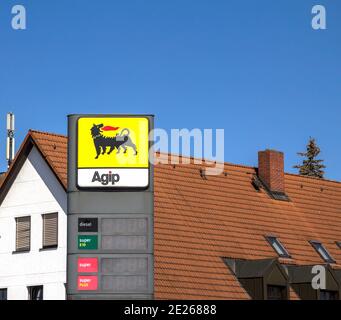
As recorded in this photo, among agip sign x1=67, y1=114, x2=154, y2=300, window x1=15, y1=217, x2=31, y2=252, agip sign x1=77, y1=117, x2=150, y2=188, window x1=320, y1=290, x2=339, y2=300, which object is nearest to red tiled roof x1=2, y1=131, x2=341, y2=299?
window x1=320, y1=290, x2=339, y2=300

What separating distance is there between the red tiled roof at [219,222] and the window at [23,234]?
10.6 ft

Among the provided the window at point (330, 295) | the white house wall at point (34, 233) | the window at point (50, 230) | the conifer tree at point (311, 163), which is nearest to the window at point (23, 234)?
the white house wall at point (34, 233)

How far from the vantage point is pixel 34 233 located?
4544cm

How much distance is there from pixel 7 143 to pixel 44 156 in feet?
27.5

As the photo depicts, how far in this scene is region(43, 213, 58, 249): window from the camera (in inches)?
1757

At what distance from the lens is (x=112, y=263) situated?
27.8 metres

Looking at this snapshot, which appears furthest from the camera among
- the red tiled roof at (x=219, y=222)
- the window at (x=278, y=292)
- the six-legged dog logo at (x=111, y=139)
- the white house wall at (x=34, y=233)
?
the window at (x=278, y=292)

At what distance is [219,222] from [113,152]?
2176cm

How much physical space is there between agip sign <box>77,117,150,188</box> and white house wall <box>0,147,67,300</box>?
1577cm

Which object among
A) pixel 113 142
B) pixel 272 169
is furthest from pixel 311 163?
pixel 113 142

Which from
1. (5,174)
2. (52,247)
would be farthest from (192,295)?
(5,174)

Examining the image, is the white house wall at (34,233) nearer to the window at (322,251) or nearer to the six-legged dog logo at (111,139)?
the window at (322,251)

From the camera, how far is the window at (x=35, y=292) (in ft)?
146

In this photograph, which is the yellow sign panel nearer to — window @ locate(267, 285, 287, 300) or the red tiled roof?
the red tiled roof
